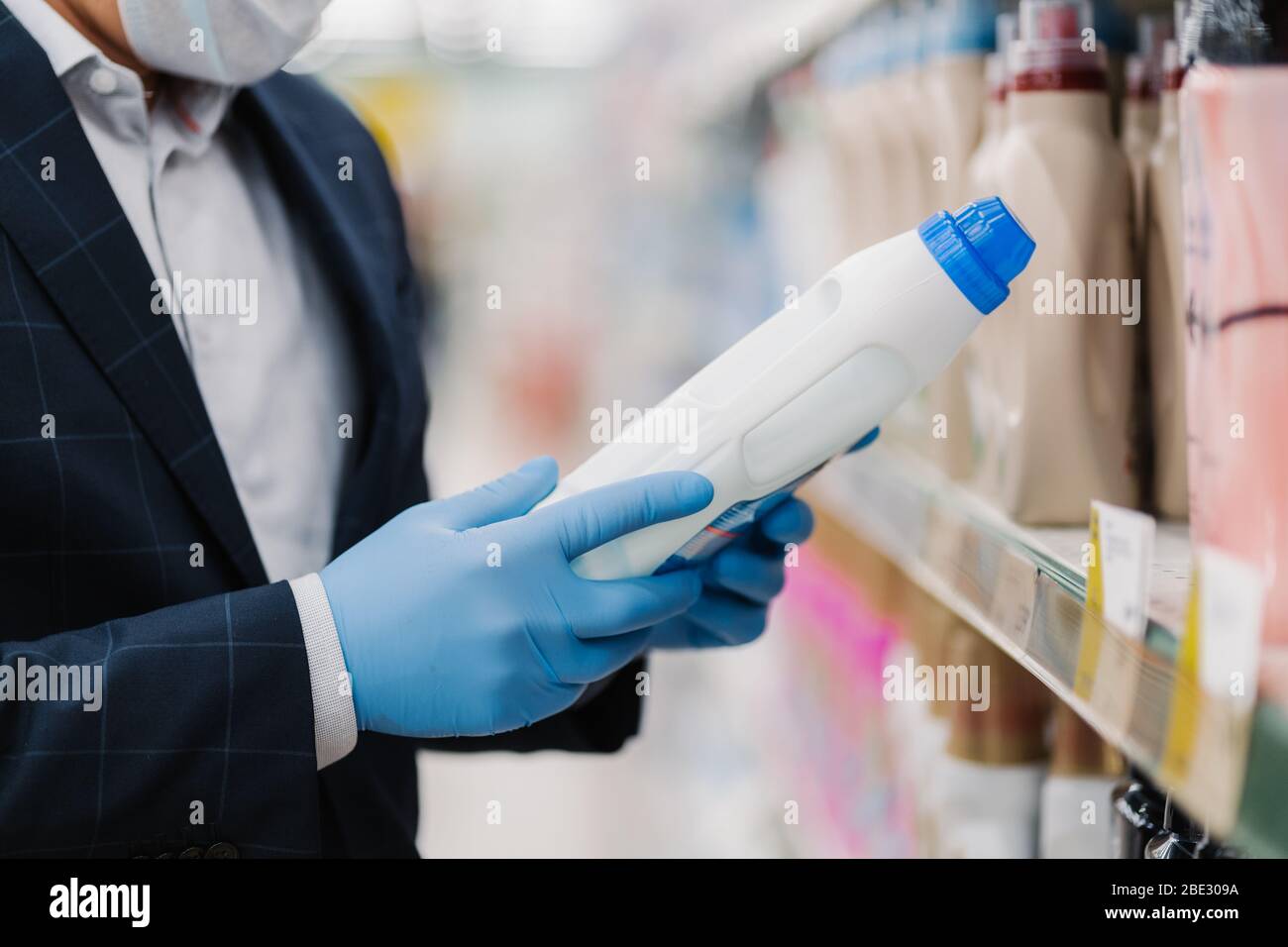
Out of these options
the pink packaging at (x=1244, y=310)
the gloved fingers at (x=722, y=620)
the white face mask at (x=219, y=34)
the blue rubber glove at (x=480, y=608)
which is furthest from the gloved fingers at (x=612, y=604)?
the white face mask at (x=219, y=34)

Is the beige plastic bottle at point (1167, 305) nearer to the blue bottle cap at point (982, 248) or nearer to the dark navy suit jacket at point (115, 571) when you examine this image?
the blue bottle cap at point (982, 248)

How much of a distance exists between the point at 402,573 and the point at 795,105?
4.43 ft

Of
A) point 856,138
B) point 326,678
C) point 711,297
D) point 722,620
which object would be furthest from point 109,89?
point 711,297

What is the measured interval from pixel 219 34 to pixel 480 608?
568 millimetres

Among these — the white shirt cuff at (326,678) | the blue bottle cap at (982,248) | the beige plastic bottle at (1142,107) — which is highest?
the beige plastic bottle at (1142,107)

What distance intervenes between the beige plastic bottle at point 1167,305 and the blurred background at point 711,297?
0.11 meters

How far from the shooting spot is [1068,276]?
3.05 ft

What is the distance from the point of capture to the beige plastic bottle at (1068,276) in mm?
932

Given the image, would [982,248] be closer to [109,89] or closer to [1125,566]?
[1125,566]

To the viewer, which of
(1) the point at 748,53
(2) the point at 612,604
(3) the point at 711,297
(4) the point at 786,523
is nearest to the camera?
(2) the point at 612,604

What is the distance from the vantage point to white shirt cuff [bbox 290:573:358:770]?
870 mm

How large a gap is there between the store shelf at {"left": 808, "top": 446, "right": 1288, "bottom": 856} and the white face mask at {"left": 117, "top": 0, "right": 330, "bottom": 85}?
2.43 feet

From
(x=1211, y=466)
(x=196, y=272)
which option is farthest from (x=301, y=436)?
(x=1211, y=466)
